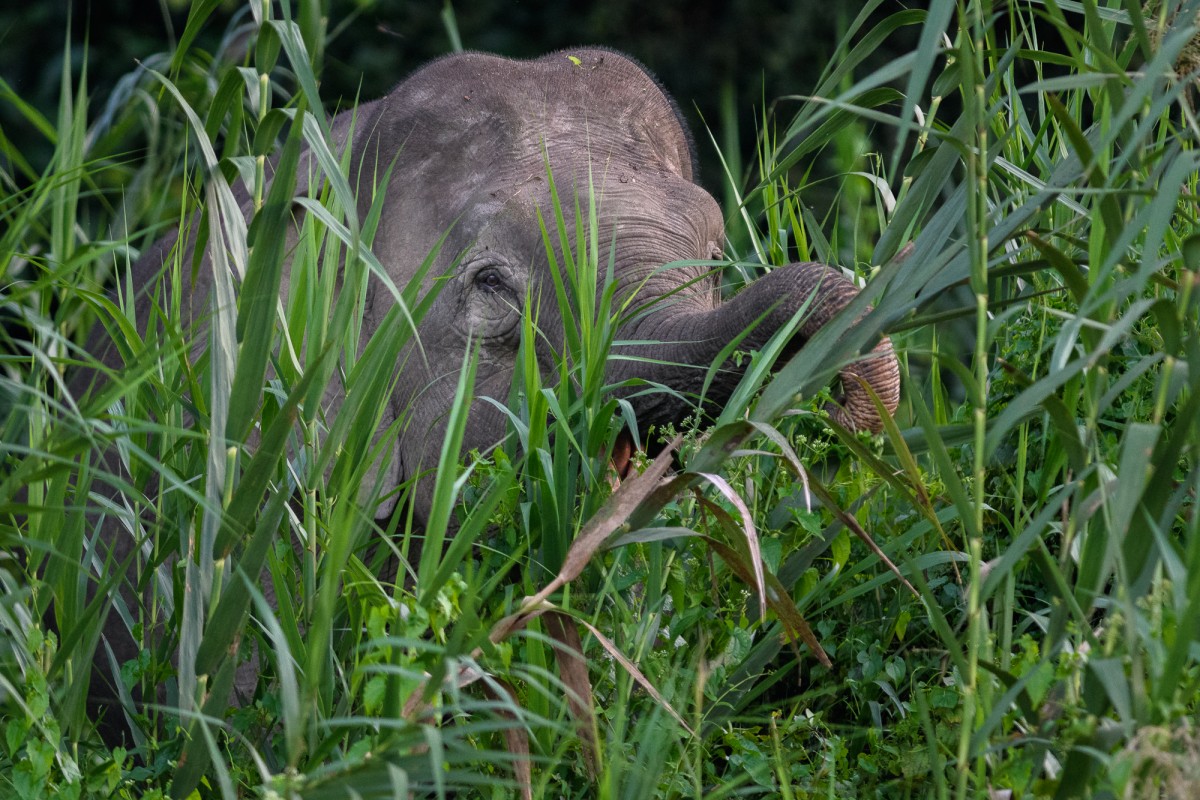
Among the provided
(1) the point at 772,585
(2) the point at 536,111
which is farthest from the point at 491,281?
(1) the point at 772,585

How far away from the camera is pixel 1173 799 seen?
128 centimetres

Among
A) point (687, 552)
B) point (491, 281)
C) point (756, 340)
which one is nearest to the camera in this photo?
point (687, 552)

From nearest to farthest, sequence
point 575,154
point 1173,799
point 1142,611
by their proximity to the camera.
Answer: point 1173,799 < point 1142,611 < point 575,154

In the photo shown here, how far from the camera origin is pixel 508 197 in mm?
3031

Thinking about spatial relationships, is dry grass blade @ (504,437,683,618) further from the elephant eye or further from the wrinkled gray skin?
the elephant eye

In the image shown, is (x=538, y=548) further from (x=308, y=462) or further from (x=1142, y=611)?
(x=1142, y=611)

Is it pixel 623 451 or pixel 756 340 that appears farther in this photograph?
pixel 623 451

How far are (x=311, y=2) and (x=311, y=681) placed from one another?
0.78 metres

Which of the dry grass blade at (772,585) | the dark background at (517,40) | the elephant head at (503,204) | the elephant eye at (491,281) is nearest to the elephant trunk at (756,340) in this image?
the elephant head at (503,204)

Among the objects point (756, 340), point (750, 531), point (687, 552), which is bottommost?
point (687, 552)

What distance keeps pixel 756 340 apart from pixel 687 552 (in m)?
0.47

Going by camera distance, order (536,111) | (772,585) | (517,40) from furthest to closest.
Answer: (517,40) → (536,111) → (772,585)

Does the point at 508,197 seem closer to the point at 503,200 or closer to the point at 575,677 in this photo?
the point at 503,200

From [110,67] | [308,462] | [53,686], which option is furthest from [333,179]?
[110,67]
